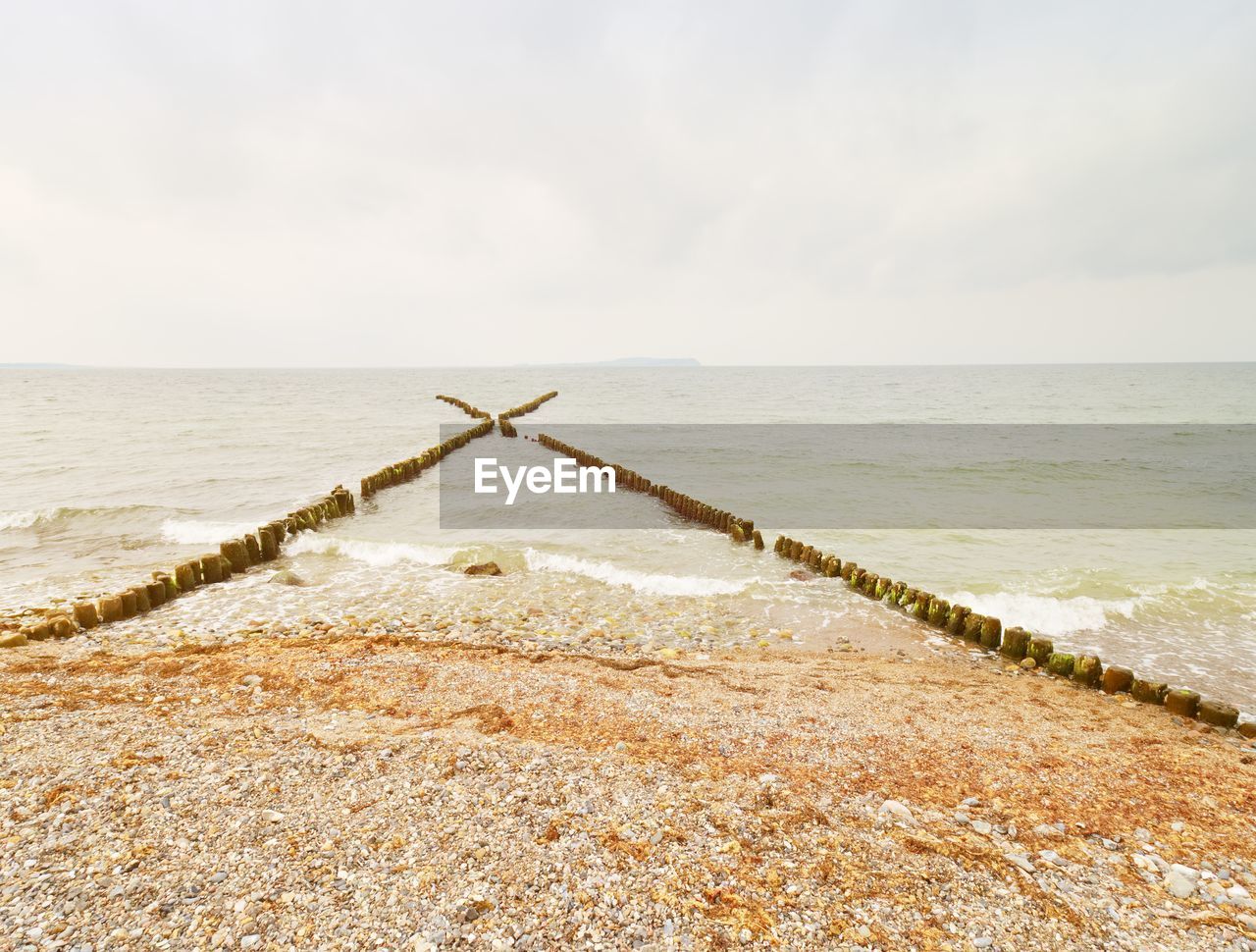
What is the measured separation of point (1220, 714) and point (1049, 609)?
433cm

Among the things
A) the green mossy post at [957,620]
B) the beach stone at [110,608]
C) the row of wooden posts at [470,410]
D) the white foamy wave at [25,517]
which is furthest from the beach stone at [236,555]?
the row of wooden posts at [470,410]

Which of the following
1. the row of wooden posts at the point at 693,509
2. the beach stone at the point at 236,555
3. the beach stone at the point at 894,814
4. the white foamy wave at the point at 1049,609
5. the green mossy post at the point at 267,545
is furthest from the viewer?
the row of wooden posts at the point at 693,509

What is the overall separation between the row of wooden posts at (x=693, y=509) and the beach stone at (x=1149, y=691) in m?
8.46

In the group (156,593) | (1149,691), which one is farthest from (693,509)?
(156,593)

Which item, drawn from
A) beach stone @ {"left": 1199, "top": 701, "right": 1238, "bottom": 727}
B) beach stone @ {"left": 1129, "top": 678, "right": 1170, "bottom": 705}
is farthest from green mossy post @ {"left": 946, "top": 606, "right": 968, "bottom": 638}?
beach stone @ {"left": 1199, "top": 701, "right": 1238, "bottom": 727}

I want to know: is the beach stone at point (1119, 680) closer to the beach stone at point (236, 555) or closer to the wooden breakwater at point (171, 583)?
the wooden breakwater at point (171, 583)

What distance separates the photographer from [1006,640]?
1024 centimetres

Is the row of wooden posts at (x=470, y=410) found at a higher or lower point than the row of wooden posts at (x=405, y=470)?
higher

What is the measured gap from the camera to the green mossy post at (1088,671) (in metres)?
8.93

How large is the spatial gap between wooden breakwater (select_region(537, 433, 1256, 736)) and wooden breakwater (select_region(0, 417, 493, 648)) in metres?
12.4

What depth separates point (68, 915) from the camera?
3.72 m

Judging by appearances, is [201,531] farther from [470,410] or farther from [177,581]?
[470,410]
